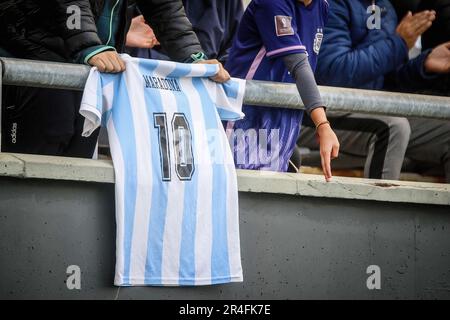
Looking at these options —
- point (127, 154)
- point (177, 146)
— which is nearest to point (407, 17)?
point (177, 146)

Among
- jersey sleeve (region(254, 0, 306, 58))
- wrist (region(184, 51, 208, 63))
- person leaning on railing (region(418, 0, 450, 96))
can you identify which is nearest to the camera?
jersey sleeve (region(254, 0, 306, 58))

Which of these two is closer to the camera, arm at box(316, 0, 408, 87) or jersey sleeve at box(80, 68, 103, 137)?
jersey sleeve at box(80, 68, 103, 137)

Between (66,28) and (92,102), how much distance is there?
434mm

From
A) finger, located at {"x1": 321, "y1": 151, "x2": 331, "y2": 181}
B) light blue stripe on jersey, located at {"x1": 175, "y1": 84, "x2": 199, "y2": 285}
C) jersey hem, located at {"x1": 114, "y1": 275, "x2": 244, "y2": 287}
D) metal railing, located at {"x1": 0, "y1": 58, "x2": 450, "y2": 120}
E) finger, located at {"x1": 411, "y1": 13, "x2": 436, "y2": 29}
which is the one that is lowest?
jersey hem, located at {"x1": 114, "y1": 275, "x2": 244, "y2": 287}

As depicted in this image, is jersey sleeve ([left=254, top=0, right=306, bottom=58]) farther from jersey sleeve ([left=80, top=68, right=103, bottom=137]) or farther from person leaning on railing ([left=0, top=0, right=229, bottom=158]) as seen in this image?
jersey sleeve ([left=80, top=68, right=103, bottom=137])

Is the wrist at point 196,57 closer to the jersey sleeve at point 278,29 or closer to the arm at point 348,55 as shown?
the jersey sleeve at point 278,29

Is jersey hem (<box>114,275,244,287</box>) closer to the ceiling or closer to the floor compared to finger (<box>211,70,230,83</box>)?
closer to the floor

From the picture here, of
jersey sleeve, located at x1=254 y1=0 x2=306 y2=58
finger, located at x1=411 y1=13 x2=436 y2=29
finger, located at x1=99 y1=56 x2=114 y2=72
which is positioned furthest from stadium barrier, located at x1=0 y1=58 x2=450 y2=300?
finger, located at x1=411 y1=13 x2=436 y2=29

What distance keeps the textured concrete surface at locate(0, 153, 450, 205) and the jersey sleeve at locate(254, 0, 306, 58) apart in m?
0.63

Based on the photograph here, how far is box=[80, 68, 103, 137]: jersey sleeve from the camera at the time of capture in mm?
4137

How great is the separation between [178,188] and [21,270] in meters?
0.80

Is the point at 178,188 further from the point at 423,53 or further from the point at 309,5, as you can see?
the point at 423,53

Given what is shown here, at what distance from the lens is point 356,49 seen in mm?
5695
